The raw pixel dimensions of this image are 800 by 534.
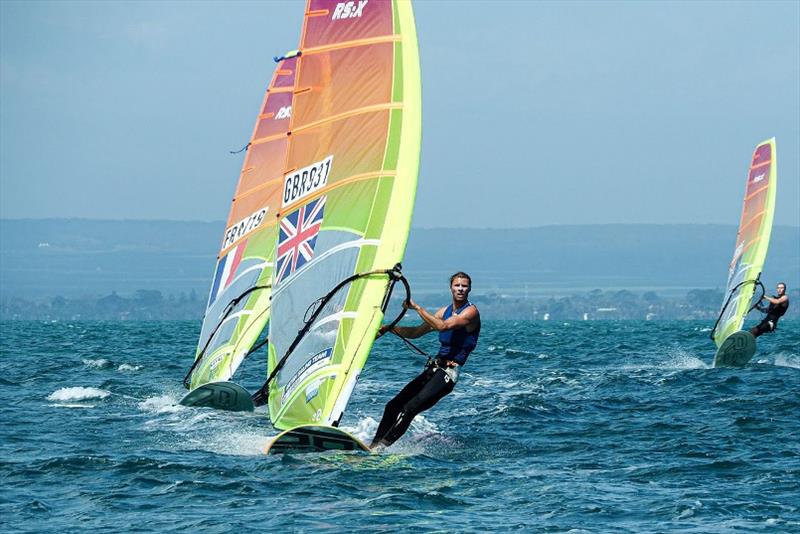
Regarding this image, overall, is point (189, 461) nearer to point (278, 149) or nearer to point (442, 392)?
point (442, 392)

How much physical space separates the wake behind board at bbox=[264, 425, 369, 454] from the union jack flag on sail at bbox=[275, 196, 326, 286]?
1.96 meters

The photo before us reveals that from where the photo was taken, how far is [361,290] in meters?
13.5

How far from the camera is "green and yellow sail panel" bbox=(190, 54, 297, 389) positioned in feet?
66.9

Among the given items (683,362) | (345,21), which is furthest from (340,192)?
(683,362)

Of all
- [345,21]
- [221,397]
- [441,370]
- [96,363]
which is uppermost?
[345,21]

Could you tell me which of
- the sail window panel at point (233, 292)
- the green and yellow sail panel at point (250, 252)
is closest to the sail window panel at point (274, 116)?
the green and yellow sail panel at point (250, 252)

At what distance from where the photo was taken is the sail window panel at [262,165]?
21.5 meters

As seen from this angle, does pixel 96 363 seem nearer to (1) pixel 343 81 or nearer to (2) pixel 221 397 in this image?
(2) pixel 221 397

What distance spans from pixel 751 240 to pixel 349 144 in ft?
61.1

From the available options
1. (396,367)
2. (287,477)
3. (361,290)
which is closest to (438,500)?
(287,477)

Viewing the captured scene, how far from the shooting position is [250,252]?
21.4m

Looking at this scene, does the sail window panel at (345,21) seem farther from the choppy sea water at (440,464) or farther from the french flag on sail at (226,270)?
the french flag on sail at (226,270)

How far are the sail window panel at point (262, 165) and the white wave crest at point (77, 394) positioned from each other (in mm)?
4170

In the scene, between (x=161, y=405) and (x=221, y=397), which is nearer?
(x=221, y=397)
